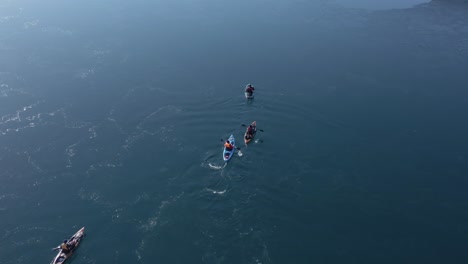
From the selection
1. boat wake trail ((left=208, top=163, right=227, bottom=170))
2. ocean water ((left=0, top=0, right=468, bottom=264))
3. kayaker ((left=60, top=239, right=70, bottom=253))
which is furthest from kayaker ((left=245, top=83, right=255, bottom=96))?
kayaker ((left=60, top=239, right=70, bottom=253))

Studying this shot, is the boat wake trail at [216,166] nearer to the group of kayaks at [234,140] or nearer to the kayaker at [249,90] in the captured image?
the group of kayaks at [234,140]

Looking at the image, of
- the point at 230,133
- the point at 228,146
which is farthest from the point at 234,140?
the point at 228,146

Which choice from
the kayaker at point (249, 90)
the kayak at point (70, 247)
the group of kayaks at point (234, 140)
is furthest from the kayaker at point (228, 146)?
the kayak at point (70, 247)

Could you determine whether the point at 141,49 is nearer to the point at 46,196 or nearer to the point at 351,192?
the point at 46,196

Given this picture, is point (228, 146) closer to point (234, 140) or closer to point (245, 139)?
point (234, 140)

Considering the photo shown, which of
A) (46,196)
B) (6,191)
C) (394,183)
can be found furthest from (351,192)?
(6,191)

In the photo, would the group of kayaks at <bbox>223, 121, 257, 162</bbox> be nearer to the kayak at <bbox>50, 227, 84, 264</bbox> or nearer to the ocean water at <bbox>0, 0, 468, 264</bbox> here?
the ocean water at <bbox>0, 0, 468, 264</bbox>
